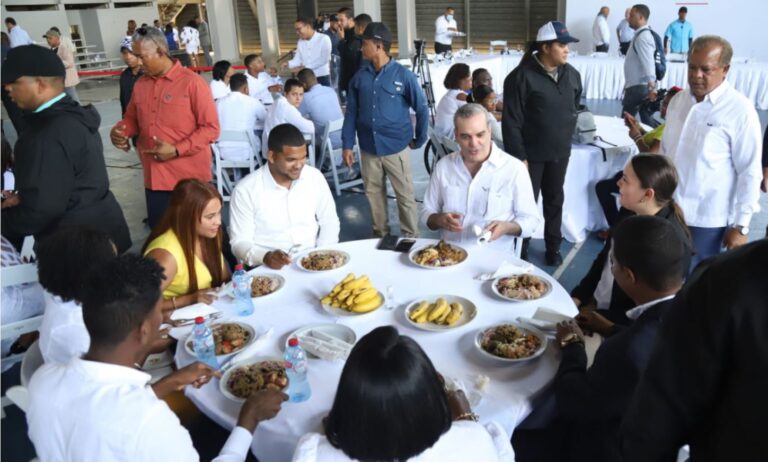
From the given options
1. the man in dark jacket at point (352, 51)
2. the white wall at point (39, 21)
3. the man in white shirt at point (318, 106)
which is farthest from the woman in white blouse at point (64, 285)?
the white wall at point (39, 21)

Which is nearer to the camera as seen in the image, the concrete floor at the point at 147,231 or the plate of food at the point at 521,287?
the plate of food at the point at 521,287

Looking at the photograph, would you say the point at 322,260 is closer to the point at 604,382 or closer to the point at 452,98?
the point at 604,382

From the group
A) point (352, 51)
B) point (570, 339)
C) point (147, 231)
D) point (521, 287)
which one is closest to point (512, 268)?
point (521, 287)

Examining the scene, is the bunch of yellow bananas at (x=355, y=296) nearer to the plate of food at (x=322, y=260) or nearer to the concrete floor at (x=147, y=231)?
the plate of food at (x=322, y=260)

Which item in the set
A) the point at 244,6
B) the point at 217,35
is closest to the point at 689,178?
the point at 217,35

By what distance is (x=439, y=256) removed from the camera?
102 inches

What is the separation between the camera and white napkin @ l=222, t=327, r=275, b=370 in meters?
1.88

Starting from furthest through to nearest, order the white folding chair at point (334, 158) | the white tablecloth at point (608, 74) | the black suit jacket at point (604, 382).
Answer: the white tablecloth at point (608, 74) → the white folding chair at point (334, 158) → the black suit jacket at point (604, 382)

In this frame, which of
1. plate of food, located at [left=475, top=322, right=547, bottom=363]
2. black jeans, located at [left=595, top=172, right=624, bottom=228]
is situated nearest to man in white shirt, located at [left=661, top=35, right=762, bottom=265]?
black jeans, located at [left=595, top=172, right=624, bottom=228]

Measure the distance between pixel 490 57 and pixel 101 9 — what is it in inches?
542

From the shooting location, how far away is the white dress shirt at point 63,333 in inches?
75.4

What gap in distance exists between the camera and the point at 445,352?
189 centimetres

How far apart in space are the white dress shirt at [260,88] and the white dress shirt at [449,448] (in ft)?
21.1

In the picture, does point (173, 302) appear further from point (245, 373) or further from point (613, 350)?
point (613, 350)
